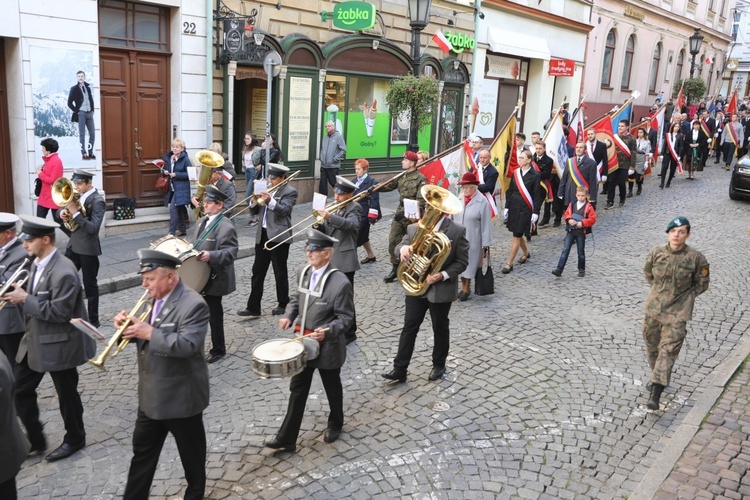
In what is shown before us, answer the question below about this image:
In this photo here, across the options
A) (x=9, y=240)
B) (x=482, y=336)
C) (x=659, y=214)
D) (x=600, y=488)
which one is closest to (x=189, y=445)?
(x=9, y=240)

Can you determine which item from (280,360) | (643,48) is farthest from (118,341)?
(643,48)

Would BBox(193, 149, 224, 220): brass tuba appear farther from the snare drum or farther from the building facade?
the building facade

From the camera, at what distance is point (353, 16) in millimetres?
15719

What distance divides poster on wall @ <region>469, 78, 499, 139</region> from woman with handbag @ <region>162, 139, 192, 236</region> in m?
12.3

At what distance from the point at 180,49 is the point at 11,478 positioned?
10.8 m

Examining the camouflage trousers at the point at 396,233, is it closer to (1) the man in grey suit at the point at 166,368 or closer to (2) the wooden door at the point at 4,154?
(1) the man in grey suit at the point at 166,368

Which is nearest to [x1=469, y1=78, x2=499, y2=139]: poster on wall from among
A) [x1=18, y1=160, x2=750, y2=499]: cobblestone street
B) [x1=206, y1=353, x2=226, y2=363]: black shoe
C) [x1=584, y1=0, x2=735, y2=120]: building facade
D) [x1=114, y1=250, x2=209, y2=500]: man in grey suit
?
[x1=584, y1=0, x2=735, y2=120]: building facade

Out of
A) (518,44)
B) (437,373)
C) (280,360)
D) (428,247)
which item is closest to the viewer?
(280,360)

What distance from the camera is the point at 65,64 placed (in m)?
11.6

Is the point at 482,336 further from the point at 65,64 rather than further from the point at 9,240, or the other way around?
the point at 65,64

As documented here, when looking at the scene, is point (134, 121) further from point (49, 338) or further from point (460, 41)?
point (460, 41)

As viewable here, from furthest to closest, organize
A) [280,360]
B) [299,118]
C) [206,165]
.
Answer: [299,118] < [206,165] < [280,360]

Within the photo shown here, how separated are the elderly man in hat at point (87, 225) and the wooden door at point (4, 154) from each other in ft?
14.9

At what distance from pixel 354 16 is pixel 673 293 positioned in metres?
11.2
